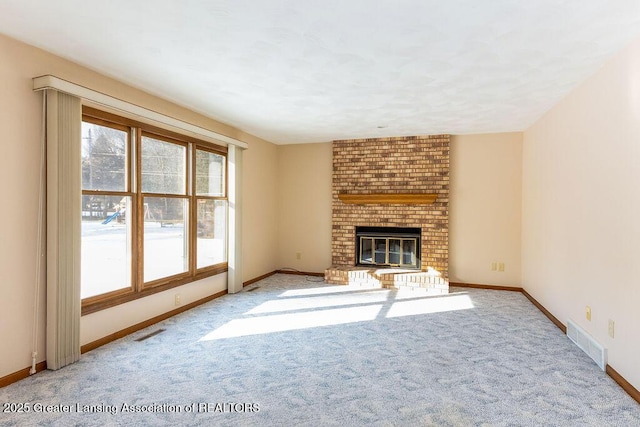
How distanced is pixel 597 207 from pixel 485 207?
8.77 feet

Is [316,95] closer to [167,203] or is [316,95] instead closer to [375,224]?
[167,203]

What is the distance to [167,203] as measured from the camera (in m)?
4.05

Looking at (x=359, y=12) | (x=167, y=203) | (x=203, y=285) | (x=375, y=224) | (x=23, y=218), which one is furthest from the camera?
(x=375, y=224)

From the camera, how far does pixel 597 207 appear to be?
2.93 metres

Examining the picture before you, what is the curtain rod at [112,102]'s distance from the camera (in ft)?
8.58

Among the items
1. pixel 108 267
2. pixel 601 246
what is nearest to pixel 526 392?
pixel 601 246

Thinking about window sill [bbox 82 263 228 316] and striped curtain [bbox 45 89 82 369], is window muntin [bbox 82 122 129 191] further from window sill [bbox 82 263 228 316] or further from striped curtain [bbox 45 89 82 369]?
window sill [bbox 82 263 228 316]

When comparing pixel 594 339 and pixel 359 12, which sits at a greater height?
pixel 359 12

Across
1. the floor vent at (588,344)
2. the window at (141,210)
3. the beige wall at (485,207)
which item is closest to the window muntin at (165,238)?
the window at (141,210)

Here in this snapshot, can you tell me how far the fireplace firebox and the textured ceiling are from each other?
2477mm

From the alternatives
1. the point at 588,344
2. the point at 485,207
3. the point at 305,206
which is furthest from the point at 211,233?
the point at 588,344

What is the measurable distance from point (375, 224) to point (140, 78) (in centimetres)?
411

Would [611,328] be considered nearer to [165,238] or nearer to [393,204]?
[393,204]

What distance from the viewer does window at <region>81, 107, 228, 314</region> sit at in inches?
126
